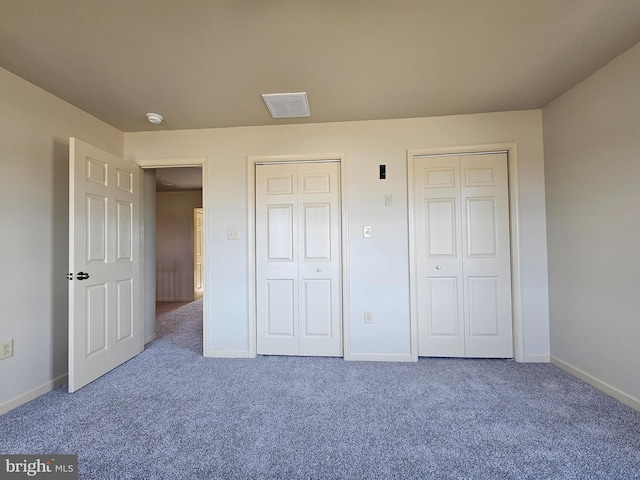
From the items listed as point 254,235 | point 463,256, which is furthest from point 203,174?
point 463,256

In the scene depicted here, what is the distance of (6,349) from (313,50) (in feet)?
9.51

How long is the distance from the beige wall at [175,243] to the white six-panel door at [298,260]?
12.6ft

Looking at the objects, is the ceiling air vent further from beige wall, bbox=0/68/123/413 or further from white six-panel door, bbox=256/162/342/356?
beige wall, bbox=0/68/123/413

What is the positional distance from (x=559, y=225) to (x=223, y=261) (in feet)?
10.3

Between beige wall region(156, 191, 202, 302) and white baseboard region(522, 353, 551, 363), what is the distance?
5771 millimetres

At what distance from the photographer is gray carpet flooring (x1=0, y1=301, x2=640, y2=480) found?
1386 millimetres

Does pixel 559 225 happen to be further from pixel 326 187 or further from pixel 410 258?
pixel 326 187

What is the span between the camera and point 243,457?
1.45 meters

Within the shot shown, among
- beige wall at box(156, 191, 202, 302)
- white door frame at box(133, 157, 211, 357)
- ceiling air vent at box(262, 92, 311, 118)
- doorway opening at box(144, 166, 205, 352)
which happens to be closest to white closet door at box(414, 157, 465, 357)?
ceiling air vent at box(262, 92, 311, 118)

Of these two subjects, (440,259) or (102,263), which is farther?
(440,259)

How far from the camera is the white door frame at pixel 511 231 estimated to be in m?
2.60

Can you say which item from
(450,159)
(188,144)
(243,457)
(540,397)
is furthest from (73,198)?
(540,397)

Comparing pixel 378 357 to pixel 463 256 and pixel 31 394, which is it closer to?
pixel 463 256

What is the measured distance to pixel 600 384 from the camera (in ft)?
6.76
